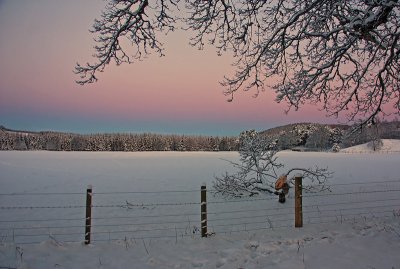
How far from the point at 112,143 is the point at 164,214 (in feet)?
338

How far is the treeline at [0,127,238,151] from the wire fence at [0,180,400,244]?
316 ft

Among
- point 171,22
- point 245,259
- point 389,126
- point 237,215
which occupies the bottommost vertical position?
point 237,215

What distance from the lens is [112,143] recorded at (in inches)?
4424

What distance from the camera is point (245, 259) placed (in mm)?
5230

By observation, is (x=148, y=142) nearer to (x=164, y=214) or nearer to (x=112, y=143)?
(x=112, y=143)

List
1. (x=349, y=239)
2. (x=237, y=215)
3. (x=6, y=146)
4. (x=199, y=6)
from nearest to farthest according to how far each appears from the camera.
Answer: (x=349, y=239) → (x=199, y=6) → (x=237, y=215) → (x=6, y=146)

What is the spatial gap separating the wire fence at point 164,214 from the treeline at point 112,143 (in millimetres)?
96370

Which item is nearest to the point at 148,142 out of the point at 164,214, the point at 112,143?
the point at 112,143

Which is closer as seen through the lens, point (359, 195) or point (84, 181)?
point (359, 195)

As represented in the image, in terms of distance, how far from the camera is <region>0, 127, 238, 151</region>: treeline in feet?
369

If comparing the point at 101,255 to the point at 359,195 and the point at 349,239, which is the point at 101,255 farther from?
the point at 359,195

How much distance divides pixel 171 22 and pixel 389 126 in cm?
727

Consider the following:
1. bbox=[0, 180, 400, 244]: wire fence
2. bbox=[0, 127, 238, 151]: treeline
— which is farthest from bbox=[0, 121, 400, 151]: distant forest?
bbox=[0, 180, 400, 244]: wire fence

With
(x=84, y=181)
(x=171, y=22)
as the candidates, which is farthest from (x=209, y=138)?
(x=171, y=22)
